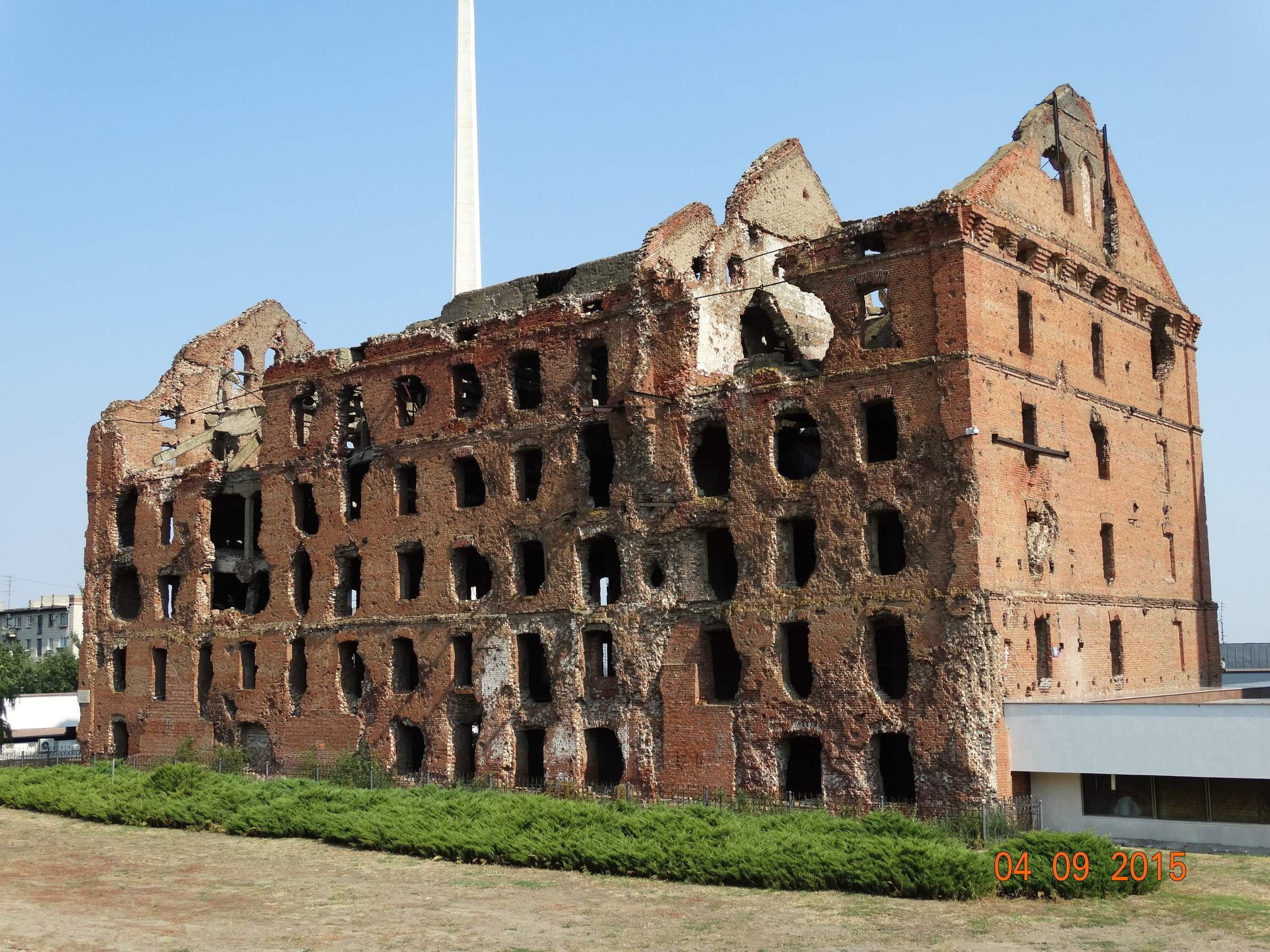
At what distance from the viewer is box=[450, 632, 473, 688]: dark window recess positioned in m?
33.3

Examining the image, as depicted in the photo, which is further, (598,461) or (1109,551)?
(598,461)

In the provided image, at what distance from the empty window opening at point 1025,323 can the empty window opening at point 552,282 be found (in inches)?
443

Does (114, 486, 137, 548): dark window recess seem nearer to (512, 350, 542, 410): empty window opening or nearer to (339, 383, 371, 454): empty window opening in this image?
(339, 383, 371, 454): empty window opening

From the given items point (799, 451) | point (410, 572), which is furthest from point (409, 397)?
point (799, 451)

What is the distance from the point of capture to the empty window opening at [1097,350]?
3095 cm

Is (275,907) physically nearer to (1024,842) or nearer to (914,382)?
(1024,842)

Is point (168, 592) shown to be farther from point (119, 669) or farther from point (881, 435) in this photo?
point (881, 435)

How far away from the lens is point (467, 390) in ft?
118

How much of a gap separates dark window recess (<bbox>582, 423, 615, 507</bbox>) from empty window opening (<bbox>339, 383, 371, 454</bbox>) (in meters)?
6.51

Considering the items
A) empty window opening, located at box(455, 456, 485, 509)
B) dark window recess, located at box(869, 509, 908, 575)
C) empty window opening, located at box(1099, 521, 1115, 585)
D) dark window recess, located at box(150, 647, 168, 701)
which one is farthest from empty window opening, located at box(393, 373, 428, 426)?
empty window opening, located at box(1099, 521, 1115, 585)

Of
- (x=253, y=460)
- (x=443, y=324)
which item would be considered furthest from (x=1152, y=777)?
(x=253, y=460)

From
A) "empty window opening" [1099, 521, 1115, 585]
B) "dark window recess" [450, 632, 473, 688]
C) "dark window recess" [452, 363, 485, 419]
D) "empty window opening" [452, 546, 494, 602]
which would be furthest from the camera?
"dark window recess" [452, 363, 485, 419]

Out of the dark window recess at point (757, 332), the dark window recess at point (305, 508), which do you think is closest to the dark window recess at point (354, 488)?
the dark window recess at point (305, 508)

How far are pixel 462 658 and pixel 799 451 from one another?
956 centimetres
